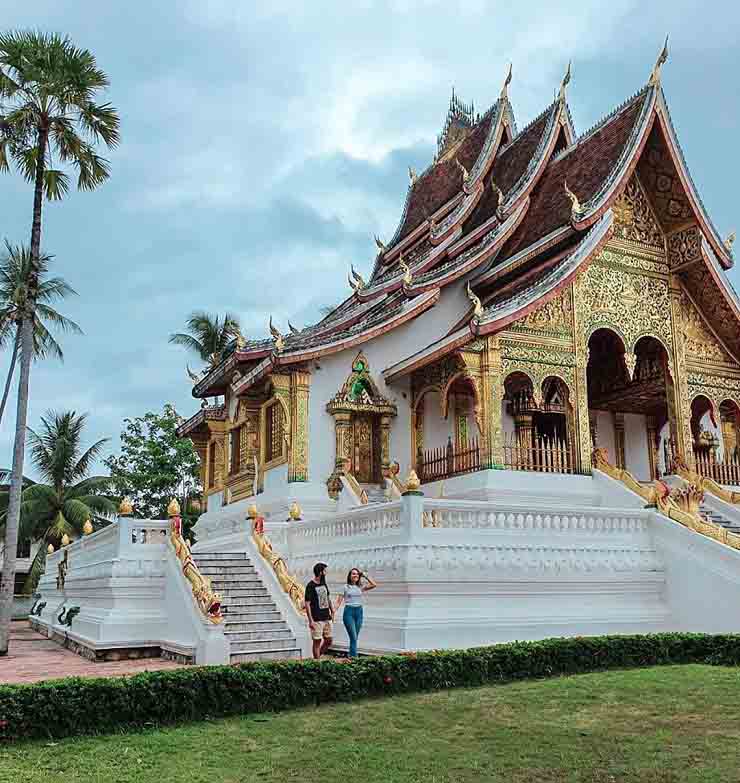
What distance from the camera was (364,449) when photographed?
15688mm

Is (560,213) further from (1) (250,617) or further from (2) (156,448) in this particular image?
(2) (156,448)

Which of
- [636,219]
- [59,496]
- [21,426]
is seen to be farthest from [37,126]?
[59,496]

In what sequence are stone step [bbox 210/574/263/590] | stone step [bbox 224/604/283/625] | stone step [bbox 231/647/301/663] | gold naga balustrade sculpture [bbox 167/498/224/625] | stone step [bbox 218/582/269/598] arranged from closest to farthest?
stone step [bbox 231/647/301/663] → gold naga balustrade sculpture [bbox 167/498/224/625] → stone step [bbox 224/604/283/625] → stone step [bbox 218/582/269/598] → stone step [bbox 210/574/263/590]

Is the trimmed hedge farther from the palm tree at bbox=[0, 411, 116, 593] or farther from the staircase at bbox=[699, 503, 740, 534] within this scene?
the palm tree at bbox=[0, 411, 116, 593]

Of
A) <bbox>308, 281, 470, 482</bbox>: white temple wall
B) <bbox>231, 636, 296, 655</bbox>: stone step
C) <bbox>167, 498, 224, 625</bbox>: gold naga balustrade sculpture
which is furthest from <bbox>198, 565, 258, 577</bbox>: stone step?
<bbox>308, 281, 470, 482</bbox>: white temple wall

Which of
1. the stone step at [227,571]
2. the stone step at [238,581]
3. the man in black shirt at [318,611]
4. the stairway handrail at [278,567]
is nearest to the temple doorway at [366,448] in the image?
the stairway handrail at [278,567]

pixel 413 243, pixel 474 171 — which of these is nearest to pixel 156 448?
pixel 413 243

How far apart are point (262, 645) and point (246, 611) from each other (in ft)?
2.84

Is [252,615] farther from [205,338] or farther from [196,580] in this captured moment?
[205,338]

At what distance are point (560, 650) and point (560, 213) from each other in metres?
10.3

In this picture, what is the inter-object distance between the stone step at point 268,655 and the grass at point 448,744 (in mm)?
3192

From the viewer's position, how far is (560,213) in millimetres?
16391

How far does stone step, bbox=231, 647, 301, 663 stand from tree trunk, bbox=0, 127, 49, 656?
17.5 ft

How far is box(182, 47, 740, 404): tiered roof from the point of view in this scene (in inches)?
589
